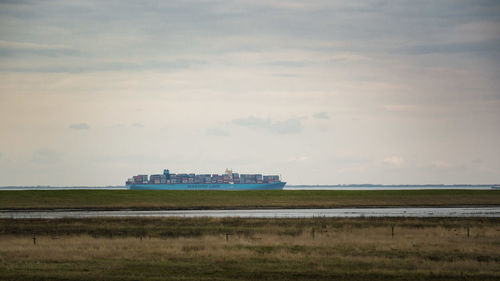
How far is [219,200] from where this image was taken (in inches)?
4437

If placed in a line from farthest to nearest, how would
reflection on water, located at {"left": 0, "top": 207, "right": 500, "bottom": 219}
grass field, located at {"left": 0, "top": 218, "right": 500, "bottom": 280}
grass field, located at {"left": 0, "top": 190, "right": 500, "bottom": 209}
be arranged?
grass field, located at {"left": 0, "top": 190, "right": 500, "bottom": 209} < reflection on water, located at {"left": 0, "top": 207, "right": 500, "bottom": 219} < grass field, located at {"left": 0, "top": 218, "right": 500, "bottom": 280}

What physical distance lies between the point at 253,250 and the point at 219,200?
76080 mm

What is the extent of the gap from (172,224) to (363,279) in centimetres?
3352

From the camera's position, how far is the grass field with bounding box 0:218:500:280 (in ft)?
91.5

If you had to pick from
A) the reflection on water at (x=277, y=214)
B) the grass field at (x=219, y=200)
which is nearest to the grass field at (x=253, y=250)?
the reflection on water at (x=277, y=214)

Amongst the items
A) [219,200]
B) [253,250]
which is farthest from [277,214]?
[219,200]

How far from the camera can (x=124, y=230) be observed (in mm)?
52156

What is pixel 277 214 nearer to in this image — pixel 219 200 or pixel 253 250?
pixel 253 250

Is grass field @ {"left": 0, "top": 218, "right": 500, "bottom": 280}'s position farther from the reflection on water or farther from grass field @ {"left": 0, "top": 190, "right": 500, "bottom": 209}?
grass field @ {"left": 0, "top": 190, "right": 500, "bottom": 209}

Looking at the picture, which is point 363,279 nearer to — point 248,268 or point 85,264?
point 248,268

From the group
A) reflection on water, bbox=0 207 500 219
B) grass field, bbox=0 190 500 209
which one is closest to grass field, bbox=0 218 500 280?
reflection on water, bbox=0 207 500 219

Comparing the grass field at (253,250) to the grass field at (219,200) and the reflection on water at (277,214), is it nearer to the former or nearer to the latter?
the reflection on water at (277,214)

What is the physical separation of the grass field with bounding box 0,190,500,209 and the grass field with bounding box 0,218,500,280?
4314 cm

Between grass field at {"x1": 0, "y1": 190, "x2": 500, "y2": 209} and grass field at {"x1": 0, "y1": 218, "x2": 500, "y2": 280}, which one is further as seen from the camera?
grass field at {"x1": 0, "y1": 190, "x2": 500, "y2": 209}
